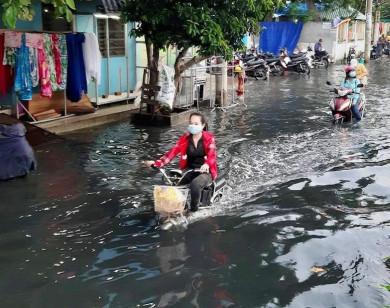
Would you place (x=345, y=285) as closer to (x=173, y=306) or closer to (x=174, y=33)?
(x=173, y=306)

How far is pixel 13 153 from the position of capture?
7.81 metres

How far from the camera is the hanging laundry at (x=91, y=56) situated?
1151 centimetres

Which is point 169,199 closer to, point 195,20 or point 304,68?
point 195,20

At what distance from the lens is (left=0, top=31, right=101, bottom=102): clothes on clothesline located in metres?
9.95

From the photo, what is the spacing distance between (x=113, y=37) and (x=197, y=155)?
8.12 meters

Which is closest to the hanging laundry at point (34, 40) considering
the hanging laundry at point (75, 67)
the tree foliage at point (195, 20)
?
the hanging laundry at point (75, 67)

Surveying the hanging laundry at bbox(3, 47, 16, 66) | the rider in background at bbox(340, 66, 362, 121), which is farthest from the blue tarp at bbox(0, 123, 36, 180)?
the rider in background at bbox(340, 66, 362, 121)

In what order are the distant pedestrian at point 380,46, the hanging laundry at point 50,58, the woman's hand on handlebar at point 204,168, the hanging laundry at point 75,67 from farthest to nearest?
the distant pedestrian at point 380,46 < the hanging laundry at point 75,67 < the hanging laundry at point 50,58 < the woman's hand on handlebar at point 204,168

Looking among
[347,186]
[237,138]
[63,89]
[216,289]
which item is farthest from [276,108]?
[216,289]

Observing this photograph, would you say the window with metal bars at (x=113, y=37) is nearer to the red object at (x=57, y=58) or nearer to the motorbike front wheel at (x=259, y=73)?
the red object at (x=57, y=58)

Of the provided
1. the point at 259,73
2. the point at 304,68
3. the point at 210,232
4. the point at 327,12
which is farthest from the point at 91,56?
the point at 327,12

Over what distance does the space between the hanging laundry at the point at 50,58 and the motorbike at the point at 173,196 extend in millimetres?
5478

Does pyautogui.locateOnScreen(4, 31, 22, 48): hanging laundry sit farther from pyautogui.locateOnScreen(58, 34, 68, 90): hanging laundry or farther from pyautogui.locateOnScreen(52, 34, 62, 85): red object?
pyautogui.locateOnScreen(58, 34, 68, 90): hanging laundry

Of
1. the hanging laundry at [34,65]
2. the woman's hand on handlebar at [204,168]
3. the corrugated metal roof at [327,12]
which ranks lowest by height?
the woman's hand on handlebar at [204,168]
